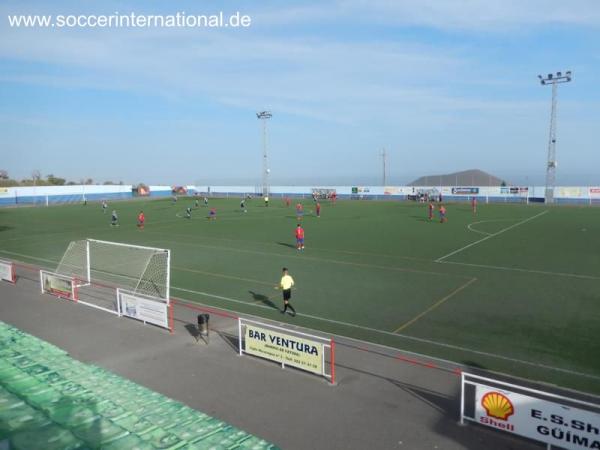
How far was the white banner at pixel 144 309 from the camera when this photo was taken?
14805mm

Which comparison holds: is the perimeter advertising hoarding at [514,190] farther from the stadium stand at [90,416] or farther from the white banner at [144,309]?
the stadium stand at [90,416]

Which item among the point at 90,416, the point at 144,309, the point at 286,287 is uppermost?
the point at 90,416

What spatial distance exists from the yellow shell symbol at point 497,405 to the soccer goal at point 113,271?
10.7 meters

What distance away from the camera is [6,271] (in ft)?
72.2

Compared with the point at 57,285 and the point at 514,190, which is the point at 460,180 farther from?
the point at 57,285

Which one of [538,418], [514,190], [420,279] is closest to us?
[538,418]

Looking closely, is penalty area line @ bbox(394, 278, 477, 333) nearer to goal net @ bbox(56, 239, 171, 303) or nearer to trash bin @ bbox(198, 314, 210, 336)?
trash bin @ bbox(198, 314, 210, 336)

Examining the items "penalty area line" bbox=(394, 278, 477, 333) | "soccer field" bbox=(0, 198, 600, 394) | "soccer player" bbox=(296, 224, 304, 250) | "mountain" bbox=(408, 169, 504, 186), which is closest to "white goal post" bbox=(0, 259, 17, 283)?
"soccer field" bbox=(0, 198, 600, 394)

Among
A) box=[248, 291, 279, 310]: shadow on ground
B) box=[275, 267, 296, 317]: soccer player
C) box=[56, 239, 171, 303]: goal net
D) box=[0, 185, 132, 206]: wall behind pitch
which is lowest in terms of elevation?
box=[248, 291, 279, 310]: shadow on ground

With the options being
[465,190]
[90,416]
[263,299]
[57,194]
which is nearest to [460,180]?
[465,190]

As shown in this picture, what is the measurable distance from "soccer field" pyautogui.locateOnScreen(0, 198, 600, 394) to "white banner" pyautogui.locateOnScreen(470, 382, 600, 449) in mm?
3135

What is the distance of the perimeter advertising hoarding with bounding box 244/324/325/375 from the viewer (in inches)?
433

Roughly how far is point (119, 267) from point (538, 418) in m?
22.3

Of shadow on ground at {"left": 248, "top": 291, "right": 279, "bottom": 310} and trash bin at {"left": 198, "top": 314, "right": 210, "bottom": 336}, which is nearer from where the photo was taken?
trash bin at {"left": 198, "top": 314, "right": 210, "bottom": 336}
